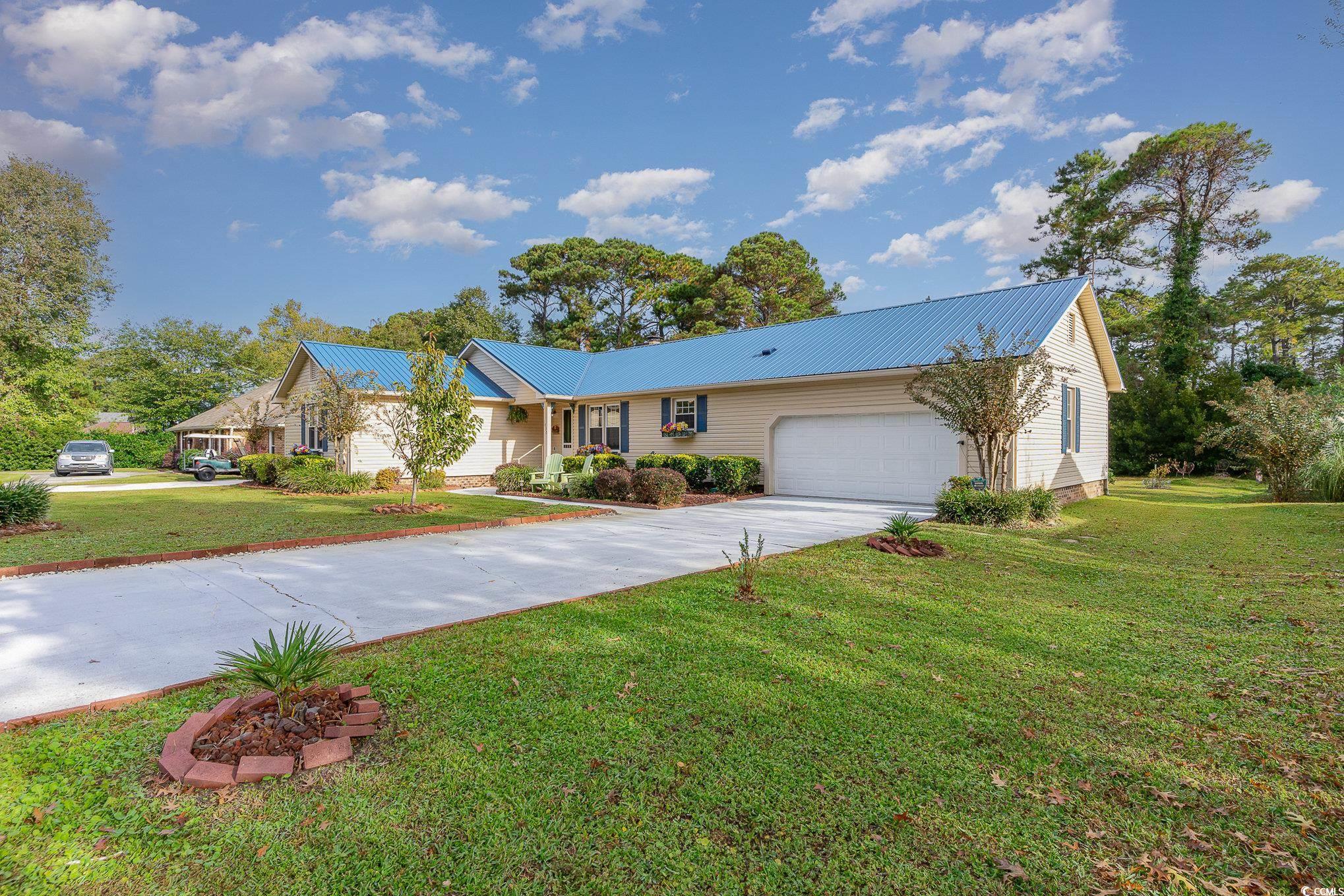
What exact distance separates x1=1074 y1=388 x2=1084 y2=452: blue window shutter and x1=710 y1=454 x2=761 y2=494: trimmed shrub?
26.4 feet

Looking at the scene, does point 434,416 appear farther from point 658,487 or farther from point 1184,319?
point 1184,319

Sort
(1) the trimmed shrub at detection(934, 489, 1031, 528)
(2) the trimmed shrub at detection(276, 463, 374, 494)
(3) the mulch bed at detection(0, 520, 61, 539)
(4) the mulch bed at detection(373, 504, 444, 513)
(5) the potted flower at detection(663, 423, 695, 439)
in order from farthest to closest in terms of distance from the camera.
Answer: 1. (5) the potted flower at detection(663, 423, 695, 439)
2. (2) the trimmed shrub at detection(276, 463, 374, 494)
3. (4) the mulch bed at detection(373, 504, 444, 513)
4. (1) the trimmed shrub at detection(934, 489, 1031, 528)
5. (3) the mulch bed at detection(0, 520, 61, 539)

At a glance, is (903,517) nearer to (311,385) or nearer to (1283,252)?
(311,385)

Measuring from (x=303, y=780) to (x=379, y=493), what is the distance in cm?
1534

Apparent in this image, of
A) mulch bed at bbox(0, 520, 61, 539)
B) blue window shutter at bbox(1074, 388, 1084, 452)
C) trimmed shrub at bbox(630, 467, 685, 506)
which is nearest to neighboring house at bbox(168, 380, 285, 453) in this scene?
mulch bed at bbox(0, 520, 61, 539)

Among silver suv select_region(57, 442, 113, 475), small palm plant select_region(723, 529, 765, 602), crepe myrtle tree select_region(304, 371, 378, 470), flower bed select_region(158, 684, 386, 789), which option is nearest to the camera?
flower bed select_region(158, 684, 386, 789)

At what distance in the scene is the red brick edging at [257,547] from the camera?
254 inches

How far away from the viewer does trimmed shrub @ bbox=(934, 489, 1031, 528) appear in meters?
9.80

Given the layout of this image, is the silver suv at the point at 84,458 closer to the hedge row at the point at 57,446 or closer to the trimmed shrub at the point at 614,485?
the hedge row at the point at 57,446

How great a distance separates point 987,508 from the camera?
32.4ft

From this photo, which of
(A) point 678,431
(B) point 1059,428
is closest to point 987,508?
(B) point 1059,428

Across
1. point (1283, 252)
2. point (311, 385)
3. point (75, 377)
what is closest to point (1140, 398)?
point (1283, 252)

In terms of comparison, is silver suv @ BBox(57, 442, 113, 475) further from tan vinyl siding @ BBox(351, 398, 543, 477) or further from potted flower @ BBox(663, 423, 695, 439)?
potted flower @ BBox(663, 423, 695, 439)

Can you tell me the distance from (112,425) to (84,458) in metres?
21.8
